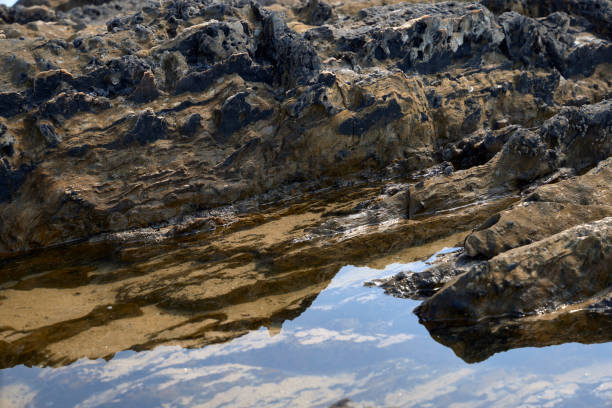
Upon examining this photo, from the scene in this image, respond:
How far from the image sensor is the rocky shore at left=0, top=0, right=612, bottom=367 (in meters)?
6.38

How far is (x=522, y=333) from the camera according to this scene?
209 inches

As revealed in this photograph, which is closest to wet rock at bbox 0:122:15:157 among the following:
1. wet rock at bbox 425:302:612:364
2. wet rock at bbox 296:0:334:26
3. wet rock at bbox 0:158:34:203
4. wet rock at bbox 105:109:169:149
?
wet rock at bbox 0:158:34:203

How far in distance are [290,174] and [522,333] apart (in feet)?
24.1

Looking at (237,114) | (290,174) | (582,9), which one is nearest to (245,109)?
(237,114)

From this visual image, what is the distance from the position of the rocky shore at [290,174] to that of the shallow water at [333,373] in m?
0.28

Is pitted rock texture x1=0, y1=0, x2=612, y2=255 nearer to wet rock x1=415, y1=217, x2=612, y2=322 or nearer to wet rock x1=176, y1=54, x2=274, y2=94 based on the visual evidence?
wet rock x1=176, y1=54, x2=274, y2=94

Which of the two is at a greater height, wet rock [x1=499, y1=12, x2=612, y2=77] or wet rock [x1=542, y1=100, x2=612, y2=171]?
wet rock [x1=499, y1=12, x2=612, y2=77]

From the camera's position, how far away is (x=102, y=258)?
981cm

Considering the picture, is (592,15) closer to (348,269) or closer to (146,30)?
(146,30)

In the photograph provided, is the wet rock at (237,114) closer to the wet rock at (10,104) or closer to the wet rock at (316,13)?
the wet rock at (10,104)

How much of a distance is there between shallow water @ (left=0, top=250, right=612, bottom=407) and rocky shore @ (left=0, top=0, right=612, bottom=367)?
281 mm

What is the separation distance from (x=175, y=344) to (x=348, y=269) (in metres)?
2.63

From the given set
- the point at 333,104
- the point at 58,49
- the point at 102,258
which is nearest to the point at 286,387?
the point at 102,258

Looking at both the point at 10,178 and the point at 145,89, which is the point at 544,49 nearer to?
the point at 145,89
